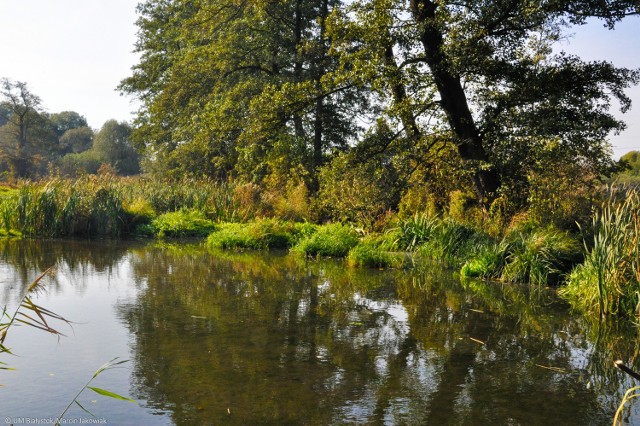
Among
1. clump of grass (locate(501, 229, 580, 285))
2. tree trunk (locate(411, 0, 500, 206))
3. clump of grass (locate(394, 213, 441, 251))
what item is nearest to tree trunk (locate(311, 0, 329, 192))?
clump of grass (locate(394, 213, 441, 251))

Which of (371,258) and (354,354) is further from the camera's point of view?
(371,258)

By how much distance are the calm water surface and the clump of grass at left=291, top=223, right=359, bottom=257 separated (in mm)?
3110

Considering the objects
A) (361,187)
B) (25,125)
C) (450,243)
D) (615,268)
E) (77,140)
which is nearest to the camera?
(615,268)

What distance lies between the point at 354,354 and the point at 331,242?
765cm

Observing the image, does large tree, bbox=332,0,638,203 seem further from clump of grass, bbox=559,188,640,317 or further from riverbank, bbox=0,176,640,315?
clump of grass, bbox=559,188,640,317

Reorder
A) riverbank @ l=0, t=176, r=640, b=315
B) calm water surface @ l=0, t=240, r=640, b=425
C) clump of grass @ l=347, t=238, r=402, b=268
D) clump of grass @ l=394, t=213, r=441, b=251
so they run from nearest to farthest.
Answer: calm water surface @ l=0, t=240, r=640, b=425, riverbank @ l=0, t=176, r=640, b=315, clump of grass @ l=347, t=238, r=402, b=268, clump of grass @ l=394, t=213, r=441, b=251

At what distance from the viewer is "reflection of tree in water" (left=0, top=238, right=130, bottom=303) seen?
8836 mm

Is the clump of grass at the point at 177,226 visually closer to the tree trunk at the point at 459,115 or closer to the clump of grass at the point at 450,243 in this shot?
the clump of grass at the point at 450,243

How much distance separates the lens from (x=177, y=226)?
680 inches

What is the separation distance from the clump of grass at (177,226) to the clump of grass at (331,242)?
14.5 feet

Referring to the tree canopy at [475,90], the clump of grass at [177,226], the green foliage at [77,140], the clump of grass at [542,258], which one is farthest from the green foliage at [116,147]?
the clump of grass at [542,258]

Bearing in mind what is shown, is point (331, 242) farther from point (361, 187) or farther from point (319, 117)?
point (319, 117)

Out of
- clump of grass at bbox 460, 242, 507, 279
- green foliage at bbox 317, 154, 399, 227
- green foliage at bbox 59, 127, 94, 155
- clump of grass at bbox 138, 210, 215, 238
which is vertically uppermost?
green foliage at bbox 59, 127, 94, 155

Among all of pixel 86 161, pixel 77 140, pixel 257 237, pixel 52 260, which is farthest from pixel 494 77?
pixel 77 140
